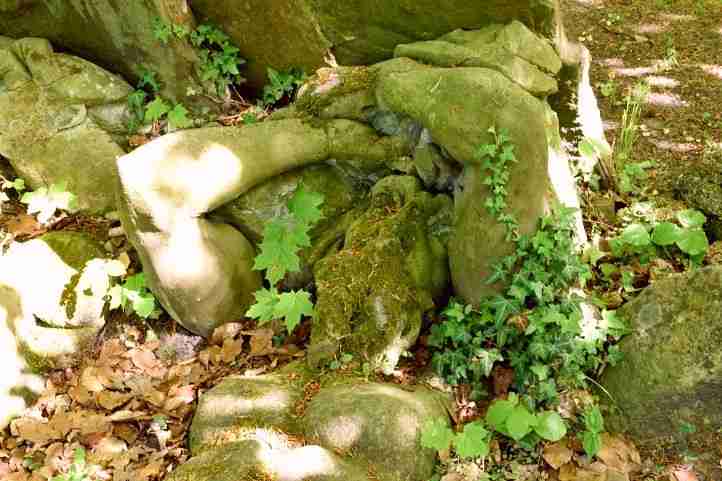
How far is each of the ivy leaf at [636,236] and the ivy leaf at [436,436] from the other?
1793 mm

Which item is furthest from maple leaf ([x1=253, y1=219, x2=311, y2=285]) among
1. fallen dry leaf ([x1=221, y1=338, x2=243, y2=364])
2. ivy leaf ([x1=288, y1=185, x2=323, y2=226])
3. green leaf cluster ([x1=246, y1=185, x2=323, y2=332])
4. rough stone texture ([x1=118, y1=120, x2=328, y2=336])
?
fallen dry leaf ([x1=221, y1=338, x2=243, y2=364])

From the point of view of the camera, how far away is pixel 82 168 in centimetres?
509

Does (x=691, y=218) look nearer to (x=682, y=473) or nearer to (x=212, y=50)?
(x=682, y=473)

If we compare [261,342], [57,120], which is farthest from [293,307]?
[57,120]

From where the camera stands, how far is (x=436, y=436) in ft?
10.9

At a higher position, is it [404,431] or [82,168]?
[82,168]

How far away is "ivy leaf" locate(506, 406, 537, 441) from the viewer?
10.8 feet

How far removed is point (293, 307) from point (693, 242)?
2.55 meters

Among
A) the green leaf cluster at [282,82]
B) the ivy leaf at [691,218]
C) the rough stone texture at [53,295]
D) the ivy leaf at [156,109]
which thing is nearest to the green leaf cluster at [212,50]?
the green leaf cluster at [282,82]

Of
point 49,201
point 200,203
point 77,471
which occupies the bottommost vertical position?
point 77,471

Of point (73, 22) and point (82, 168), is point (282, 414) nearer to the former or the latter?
point (82, 168)

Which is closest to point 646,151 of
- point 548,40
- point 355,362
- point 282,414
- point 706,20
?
point 548,40

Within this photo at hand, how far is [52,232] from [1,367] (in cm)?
118

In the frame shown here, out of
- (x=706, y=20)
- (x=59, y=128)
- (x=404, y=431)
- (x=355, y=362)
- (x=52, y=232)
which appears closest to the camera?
(x=404, y=431)
